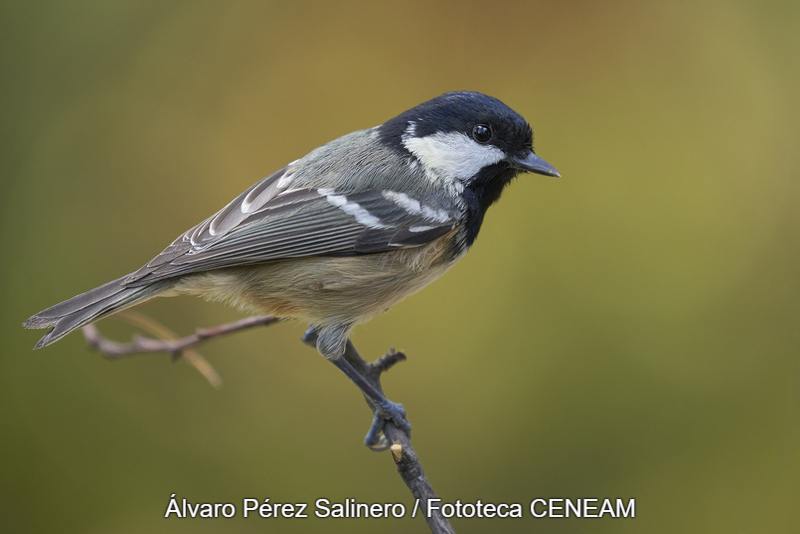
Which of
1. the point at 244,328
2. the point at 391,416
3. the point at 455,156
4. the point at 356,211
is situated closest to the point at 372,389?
the point at 391,416

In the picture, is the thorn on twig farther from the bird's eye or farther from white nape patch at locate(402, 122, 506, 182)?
the bird's eye

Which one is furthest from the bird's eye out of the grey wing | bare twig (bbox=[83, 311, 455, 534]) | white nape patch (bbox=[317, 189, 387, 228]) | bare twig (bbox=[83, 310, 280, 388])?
bare twig (bbox=[83, 310, 280, 388])

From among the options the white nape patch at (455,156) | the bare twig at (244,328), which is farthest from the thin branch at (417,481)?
the white nape patch at (455,156)

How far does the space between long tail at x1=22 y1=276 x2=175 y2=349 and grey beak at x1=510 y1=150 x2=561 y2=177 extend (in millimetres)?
1098

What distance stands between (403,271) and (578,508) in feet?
4.28

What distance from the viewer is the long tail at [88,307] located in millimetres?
1677

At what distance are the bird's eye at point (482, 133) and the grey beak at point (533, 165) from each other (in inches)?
4.0

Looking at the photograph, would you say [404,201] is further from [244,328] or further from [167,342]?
[167,342]

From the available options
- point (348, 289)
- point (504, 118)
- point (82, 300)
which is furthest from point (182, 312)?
point (504, 118)

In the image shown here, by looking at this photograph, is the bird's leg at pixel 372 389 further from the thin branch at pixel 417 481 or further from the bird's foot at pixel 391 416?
the thin branch at pixel 417 481

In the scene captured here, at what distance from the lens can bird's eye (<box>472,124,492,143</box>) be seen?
1.92 m

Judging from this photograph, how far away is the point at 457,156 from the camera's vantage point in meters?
1.94

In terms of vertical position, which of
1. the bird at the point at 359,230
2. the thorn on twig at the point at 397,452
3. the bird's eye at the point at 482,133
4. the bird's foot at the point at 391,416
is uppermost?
the bird's eye at the point at 482,133

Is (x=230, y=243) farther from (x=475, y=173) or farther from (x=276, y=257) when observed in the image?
(x=475, y=173)
